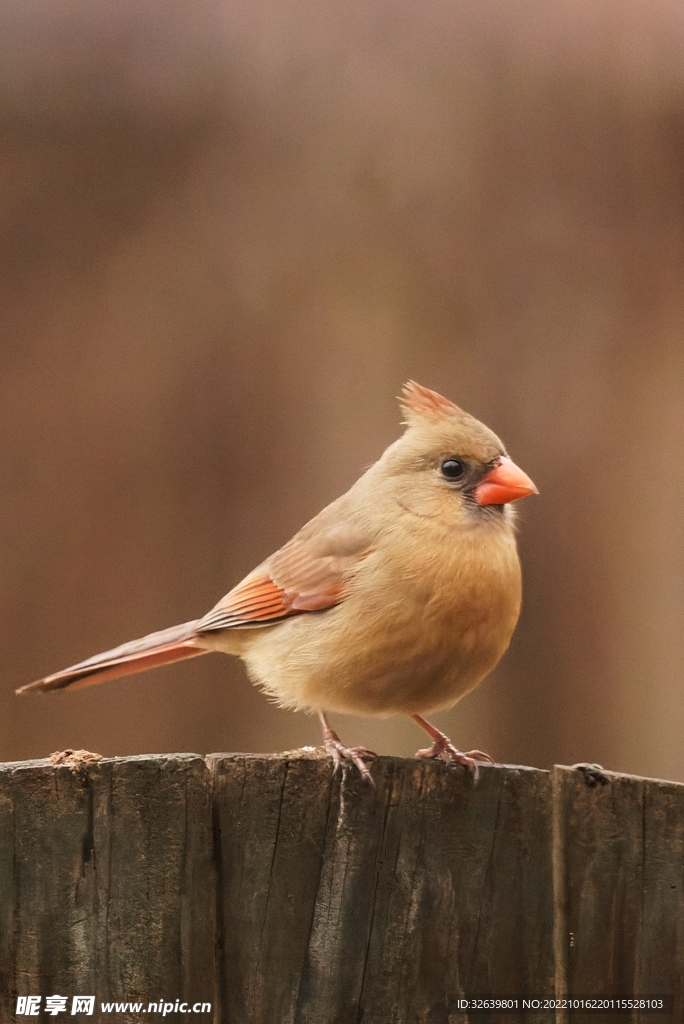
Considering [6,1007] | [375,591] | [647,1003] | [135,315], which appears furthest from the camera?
[135,315]

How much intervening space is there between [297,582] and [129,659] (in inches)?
14.4

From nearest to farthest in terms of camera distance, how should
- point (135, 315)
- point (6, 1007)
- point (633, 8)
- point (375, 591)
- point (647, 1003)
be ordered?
point (6, 1007)
point (647, 1003)
point (375, 591)
point (633, 8)
point (135, 315)

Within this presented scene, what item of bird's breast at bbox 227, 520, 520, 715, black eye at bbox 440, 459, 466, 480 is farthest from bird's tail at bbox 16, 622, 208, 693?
black eye at bbox 440, 459, 466, 480

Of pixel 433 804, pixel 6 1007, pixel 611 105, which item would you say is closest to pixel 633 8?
pixel 611 105

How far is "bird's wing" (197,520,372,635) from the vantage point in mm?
2137

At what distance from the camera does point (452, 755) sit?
73.9 inches

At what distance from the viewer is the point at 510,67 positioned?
3229 mm

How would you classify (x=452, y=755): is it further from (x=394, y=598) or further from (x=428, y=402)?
(x=428, y=402)

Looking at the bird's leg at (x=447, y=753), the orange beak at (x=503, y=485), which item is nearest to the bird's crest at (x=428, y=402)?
the orange beak at (x=503, y=485)

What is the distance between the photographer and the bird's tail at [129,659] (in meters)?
2.12

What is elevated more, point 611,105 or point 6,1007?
point 611,105

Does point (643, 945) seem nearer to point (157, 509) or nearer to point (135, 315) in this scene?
point (157, 509)

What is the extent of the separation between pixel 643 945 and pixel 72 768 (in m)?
0.86

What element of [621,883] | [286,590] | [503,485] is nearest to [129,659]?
[286,590]
